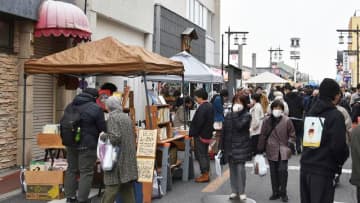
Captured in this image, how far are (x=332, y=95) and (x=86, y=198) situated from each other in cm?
434

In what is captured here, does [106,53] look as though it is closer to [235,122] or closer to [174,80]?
[235,122]

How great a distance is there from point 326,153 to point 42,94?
31.0 ft

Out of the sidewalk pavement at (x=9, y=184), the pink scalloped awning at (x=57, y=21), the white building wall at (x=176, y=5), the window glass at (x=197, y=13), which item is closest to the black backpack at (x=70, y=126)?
the sidewalk pavement at (x=9, y=184)

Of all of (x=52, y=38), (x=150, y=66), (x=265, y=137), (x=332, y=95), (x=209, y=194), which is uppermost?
(x=52, y=38)

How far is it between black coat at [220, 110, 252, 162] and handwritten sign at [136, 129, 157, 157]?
1291 millimetres

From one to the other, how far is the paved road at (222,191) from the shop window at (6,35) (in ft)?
13.1

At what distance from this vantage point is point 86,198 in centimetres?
802

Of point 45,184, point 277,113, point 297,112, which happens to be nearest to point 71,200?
point 45,184

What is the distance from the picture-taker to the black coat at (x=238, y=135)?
8672mm

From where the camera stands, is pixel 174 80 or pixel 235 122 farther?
pixel 174 80

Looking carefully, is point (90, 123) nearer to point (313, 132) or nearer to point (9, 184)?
point (9, 184)

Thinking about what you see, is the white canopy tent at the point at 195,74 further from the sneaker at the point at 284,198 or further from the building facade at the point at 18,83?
the sneaker at the point at 284,198

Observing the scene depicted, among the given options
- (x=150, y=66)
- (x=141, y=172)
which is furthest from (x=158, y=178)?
(x=150, y=66)

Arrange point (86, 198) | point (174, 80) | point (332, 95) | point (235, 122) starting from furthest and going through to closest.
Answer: point (174, 80)
point (235, 122)
point (86, 198)
point (332, 95)
